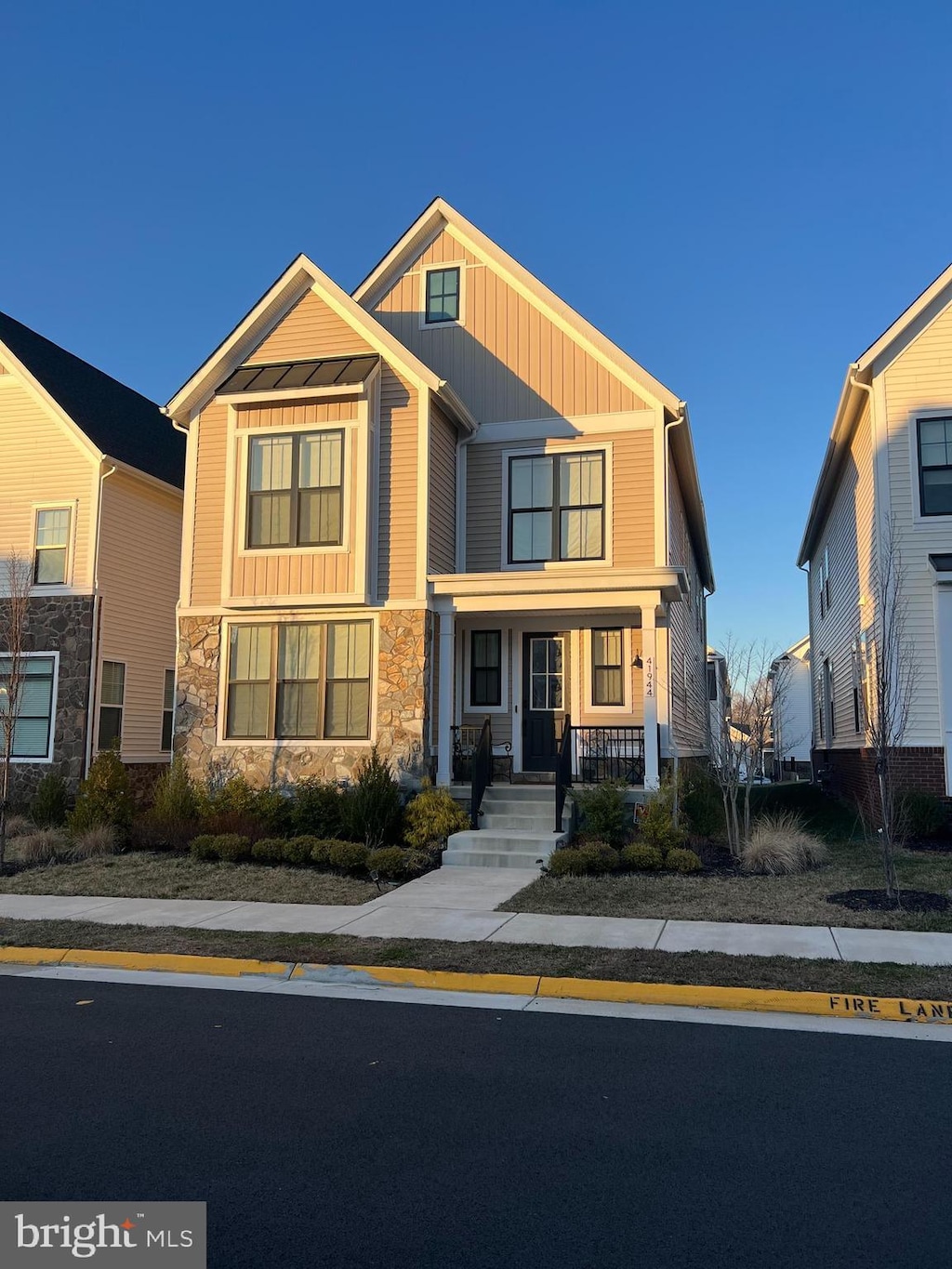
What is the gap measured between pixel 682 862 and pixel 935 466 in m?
8.36

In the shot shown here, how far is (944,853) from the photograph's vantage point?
1309cm

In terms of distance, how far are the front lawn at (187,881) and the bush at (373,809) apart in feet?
4.25

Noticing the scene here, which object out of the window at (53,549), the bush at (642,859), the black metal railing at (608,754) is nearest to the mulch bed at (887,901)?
the bush at (642,859)

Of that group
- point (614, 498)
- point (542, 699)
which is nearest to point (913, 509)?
point (614, 498)

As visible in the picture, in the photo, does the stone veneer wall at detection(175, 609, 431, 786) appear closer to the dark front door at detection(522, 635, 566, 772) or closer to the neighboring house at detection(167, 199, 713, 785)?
the neighboring house at detection(167, 199, 713, 785)

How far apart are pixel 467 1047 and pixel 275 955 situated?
277 cm

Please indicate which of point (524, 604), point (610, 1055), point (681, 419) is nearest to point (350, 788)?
point (524, 604)

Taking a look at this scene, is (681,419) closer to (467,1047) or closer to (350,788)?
(350,788)

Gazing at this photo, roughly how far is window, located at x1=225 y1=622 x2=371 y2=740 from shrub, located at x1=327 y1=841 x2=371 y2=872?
2900 mm

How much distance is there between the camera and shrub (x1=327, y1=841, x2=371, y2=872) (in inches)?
477

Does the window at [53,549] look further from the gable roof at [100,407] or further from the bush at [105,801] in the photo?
the bush at [105,801]

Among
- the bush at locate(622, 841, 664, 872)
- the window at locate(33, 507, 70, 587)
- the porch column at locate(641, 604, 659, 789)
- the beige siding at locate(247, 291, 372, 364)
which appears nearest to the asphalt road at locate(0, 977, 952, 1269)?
the bush at locate(622, 841, 664, 872)

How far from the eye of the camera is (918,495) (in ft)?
51.7

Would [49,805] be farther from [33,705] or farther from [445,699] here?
[445,699]
